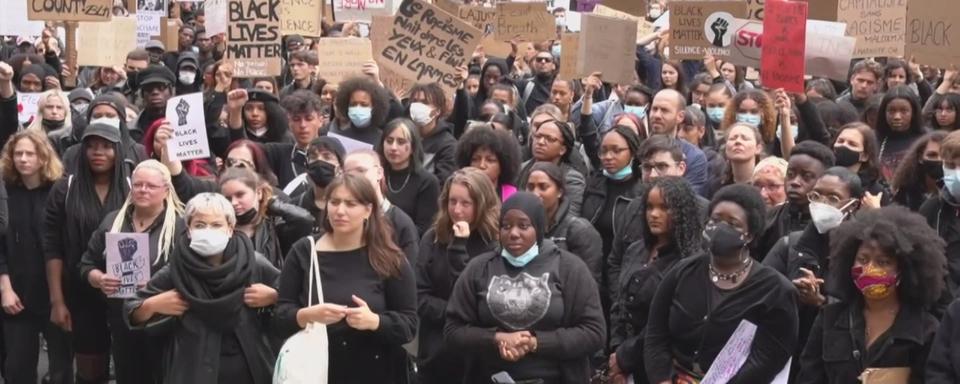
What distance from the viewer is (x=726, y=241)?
6.40 meters

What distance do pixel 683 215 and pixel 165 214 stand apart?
2.56 meters

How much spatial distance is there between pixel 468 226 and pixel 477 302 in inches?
29.7

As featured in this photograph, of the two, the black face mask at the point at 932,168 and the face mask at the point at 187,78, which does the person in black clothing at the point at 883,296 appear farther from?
the face mask at the point at 187,78

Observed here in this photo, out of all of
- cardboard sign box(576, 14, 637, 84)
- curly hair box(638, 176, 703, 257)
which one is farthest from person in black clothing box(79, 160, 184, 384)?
cardboard sign box(576, 14, 637, 84)

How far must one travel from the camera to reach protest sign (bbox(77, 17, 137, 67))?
15.9 metres

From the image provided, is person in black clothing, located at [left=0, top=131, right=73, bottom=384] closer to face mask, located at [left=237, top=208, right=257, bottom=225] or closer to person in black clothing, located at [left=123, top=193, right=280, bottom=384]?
face mask, located at [left=237, top=208, right=257, bottom=225]

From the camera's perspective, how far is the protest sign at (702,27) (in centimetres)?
1359

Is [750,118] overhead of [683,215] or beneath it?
overhead

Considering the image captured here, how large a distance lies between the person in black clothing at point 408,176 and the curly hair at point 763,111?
2.46 meters

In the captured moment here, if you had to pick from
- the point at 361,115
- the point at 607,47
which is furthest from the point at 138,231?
the point at 607,47

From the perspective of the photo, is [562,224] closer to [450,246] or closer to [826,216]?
[450,246]

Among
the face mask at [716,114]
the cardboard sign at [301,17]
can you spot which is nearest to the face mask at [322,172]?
the face mask at [716,114]

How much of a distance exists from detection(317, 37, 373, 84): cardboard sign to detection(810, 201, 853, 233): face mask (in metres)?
7.28

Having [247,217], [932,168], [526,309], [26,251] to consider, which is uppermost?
[932,168]
